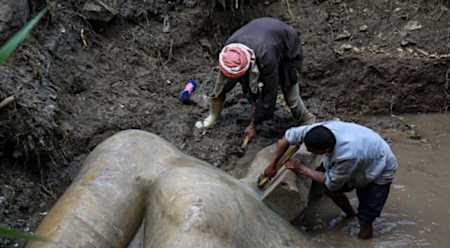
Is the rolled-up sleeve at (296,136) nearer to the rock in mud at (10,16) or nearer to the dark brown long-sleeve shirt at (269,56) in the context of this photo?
the dark brown long-sleeve shirt at (269,56)

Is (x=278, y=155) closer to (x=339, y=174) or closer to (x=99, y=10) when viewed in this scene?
(x=339, y=174)

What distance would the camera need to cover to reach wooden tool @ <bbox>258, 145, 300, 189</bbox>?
4.44m

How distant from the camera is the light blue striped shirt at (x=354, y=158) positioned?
4039 mm

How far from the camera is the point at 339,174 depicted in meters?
4.12

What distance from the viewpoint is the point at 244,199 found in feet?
13.3

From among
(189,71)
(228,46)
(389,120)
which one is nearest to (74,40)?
(189,71)

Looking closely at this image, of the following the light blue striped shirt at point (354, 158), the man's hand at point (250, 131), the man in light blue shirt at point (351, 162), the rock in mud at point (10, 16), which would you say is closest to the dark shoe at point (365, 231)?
the man in light blue shirt at point (351, 162)

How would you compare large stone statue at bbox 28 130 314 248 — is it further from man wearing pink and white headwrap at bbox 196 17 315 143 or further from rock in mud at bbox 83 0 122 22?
rock in mud at bbox 83 0 122 22

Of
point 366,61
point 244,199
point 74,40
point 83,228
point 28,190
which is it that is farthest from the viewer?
point 366,61

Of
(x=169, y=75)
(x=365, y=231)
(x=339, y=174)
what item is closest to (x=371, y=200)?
(x=365, y=231)

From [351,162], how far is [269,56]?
135 cm

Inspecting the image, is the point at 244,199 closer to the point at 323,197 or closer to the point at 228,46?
the point at 323,197

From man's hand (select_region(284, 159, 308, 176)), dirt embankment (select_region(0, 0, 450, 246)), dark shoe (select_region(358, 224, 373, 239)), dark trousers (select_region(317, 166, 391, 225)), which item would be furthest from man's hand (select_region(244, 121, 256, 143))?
dark shoe (select_region(358, 224, 373, 239))

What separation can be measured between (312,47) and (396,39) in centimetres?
96
